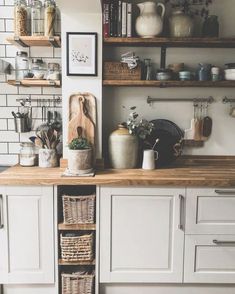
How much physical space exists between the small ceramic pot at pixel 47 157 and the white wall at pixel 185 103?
447 mm

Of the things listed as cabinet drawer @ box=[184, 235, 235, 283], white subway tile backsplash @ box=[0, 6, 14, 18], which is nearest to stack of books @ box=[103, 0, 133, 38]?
white subway tile backsplash @ box=[0, 6, 14, 18]

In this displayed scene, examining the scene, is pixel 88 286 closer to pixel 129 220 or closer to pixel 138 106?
pixel 129 220

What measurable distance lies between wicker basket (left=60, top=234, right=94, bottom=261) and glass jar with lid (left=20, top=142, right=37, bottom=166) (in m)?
0.65

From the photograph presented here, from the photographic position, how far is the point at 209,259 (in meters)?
2.12

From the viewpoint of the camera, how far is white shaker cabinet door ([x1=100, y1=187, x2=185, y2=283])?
2062 millimetres

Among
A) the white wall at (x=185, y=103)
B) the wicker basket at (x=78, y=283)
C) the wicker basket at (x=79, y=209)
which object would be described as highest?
the white wall at (x=185, y=103)

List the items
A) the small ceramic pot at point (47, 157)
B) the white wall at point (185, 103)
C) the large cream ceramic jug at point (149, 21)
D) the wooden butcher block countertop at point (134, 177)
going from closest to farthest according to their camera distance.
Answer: the wooden butcher block countertop at point (134, 177) < the large cream ceramic jug at point (149, 21) < the small ceramic pot at point (47, 157) < the white wall at point (185, 103)

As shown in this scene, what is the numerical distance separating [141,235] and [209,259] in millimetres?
477

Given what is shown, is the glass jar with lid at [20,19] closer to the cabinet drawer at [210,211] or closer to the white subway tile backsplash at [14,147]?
the white subway tile backsplash at [14,147]

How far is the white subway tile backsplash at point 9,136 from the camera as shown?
259cm

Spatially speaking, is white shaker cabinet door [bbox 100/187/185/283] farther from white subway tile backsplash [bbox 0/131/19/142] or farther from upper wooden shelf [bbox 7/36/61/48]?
upper wooden shelf [bbox 7/36/61/48]

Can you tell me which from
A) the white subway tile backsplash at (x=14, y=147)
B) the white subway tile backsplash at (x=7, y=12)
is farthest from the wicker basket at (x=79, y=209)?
the white subway tile backsplash at (x=7, y=12)

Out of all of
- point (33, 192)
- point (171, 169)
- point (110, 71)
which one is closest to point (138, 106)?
point (110, 71)

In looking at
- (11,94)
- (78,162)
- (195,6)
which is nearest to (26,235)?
(78,162)
